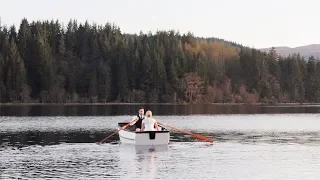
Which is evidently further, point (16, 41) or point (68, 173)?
point (16, 41)

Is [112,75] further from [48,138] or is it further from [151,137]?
[151,137]

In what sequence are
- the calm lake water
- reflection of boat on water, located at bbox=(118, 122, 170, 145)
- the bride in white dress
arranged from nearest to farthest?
the calm lake water, reflection of boat on water, located at bbox=(118, 122, 170, 145), the bride in white dress

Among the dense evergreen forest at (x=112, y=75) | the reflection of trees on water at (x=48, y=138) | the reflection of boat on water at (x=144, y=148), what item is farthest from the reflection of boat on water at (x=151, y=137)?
the dense evergreen forest at (x=112, y=75)

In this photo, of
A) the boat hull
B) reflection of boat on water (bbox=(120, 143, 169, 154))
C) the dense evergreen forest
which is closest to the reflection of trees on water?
reflection of boat on water (bbox=(120, 143, 169, 154))

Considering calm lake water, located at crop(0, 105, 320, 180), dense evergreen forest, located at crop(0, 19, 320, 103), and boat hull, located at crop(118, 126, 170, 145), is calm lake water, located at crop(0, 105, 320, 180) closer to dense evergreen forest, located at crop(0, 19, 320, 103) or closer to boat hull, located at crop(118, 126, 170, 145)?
boat hull, located at crop(118, 126, 170, 145)

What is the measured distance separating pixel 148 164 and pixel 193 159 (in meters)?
3.55

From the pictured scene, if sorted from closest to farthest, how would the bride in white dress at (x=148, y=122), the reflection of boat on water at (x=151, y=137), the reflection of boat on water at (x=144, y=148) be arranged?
the reflection of boat on water at (x=144, y=148) → the reflection of boat on water at (x=151, y=137) → the bride in white dress at (x=148, y=122)

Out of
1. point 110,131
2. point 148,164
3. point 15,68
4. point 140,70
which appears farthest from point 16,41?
point 148,164

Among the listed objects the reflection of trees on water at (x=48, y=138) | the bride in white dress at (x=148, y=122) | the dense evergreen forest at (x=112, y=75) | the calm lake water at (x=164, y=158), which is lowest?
the calm lake water at (x=164, y=158)

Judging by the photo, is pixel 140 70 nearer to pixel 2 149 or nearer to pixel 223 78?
pixel 223 78

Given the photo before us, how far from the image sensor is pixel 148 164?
3616cm

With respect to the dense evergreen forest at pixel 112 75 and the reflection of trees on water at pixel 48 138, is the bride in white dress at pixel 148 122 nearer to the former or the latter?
the reflection of trees on water at pixel 48 138

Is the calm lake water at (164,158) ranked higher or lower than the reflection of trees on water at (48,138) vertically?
lower

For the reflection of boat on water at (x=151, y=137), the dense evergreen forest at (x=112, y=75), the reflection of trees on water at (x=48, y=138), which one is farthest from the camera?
the dense evergreen forest at (x=112, y=75)
